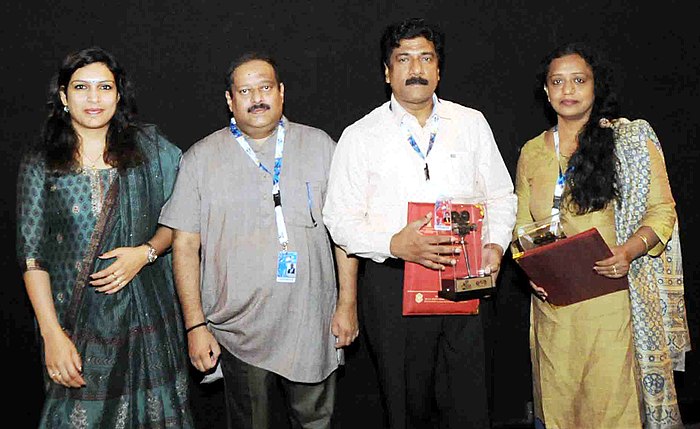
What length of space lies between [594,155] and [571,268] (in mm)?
464

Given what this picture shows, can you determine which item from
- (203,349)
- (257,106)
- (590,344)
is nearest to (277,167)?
(257,106)

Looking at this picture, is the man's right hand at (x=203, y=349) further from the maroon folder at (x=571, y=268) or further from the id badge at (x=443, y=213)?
the maroon folder at (x=571, y=268)

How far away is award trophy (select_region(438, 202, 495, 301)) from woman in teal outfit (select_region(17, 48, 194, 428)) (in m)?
1.06

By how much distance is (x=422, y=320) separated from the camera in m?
2.91

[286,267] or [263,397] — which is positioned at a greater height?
[286,267]

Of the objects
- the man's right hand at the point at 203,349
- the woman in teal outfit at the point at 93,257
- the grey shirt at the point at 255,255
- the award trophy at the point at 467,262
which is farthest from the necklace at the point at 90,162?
the award trophy at the point at 467,262

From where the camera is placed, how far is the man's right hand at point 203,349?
298cm

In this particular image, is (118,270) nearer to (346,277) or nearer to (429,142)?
(346,277)

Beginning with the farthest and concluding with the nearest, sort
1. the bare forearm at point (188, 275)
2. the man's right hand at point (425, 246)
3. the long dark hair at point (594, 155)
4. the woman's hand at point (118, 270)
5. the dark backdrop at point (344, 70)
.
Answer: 1. the dark backdrop at point (344, 70)
2. the long dark hair at point (594, 155)
3. the bare forearm at point (188, 275)
4. the woman's hand at point (118, 270)
5. the man's right hand at point (425, 246)

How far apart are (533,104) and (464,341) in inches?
54.8

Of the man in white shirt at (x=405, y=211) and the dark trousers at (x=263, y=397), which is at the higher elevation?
the man in white shirt at (x=405, y=211)

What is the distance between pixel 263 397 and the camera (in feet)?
9.82

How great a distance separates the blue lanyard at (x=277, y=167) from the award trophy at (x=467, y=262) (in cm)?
60

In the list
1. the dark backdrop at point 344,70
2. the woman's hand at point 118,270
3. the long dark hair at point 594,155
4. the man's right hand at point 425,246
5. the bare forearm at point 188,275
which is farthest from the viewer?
the dark backdrop at point 344,70
